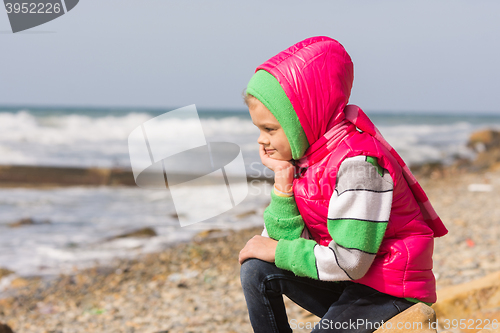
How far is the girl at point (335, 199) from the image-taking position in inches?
59.1

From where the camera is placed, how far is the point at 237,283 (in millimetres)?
3951

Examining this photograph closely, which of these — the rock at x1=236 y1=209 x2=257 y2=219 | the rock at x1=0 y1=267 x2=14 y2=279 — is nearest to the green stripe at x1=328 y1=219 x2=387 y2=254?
the rock at x1=0 y1=267 x2=14 y2=279

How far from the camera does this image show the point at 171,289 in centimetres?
399

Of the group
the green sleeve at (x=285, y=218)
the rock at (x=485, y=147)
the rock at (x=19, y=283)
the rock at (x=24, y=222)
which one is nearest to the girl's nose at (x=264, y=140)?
the green sleeve at (x=285, y=218)

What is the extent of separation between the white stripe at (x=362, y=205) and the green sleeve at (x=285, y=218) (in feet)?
0.82

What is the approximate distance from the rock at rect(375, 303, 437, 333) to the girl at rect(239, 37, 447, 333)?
3 centimetres

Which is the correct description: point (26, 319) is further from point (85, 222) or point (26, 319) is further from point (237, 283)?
point (85, 222)

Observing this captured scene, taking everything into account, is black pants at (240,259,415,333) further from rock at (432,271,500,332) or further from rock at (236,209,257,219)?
rock at (236,209,257,219)

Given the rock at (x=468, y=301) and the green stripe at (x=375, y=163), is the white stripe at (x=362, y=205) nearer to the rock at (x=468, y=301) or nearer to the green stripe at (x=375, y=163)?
the green stripe at (x=375, y=163)

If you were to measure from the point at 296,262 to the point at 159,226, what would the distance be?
475 centimetres

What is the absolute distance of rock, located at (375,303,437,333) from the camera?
5.32 ft

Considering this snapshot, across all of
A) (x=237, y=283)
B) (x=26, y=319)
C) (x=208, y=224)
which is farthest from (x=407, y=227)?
(x=208, y=224)

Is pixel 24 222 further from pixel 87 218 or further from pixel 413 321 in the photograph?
pixel 413 321

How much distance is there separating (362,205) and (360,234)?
4.0 inches
